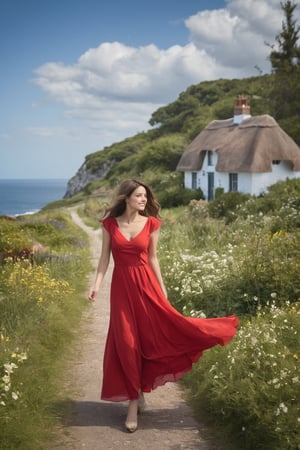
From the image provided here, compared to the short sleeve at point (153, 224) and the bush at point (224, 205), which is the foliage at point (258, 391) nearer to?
the short sleeve at point (153, 224)

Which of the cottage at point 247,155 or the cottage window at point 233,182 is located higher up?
the cottage at point 247,155

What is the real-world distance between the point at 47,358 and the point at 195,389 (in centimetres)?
183

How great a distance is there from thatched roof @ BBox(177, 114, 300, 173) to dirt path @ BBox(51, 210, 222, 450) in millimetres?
21781

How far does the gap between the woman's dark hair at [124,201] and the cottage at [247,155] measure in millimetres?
22134

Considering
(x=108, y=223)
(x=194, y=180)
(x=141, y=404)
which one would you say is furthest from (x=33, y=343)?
(x=194, y=180)

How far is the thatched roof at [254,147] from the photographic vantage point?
2746 centimetres

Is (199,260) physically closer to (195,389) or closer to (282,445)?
(195,389)

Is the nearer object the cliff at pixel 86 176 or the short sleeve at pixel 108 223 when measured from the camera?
the short sleeve at pixel 108 223

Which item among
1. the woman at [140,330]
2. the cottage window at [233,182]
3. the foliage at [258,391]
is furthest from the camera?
the cottage window at [233,182]

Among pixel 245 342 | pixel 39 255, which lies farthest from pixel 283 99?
pixel 245 342

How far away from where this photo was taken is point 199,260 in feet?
32.9

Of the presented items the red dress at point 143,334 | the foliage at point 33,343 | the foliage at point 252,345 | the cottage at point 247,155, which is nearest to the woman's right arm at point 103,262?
the red dress at point 143,334

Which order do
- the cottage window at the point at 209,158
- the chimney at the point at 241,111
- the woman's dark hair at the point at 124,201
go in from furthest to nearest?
the cottage window at the point at 209,158
the chimney at the point at 241,111
the woman's dark hair at the point at 124,201

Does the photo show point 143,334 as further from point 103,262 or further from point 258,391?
point 258,391
